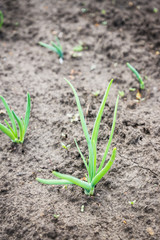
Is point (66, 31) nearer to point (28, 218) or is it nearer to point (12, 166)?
Answer: point (12, 166)

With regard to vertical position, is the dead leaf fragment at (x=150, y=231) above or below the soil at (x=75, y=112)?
below

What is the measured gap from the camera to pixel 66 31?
8.65ft

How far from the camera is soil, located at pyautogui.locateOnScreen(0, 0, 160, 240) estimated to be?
1337mm

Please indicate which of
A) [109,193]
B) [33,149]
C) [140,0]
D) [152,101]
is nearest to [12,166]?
[33,149]

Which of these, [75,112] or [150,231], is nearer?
[150,231]

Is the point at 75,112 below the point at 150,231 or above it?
above

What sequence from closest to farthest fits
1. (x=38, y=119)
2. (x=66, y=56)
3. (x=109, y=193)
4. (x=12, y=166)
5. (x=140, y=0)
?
1. (x=109, y=193)
2. (x=12, y=166)
3. (x=38, y=119)
4. (x=66, y=56)
5. (x=140, y=0)

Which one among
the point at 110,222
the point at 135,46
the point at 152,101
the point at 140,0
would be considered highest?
the point at 140,0

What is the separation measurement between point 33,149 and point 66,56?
1.16m

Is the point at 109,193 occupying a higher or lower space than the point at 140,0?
lower

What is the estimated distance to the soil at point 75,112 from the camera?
1337 mm

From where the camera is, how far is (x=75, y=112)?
190 cm

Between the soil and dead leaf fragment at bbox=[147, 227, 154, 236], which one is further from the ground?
the soil

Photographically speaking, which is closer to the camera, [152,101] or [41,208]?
[41,208]
